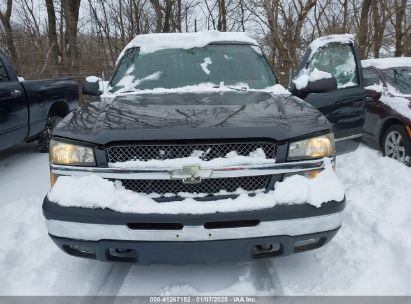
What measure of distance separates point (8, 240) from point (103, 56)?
39.6 feet

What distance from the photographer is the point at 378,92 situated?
6535mm

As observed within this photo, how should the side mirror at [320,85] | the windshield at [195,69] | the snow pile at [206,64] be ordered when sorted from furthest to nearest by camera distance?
the snow pile at [206,64], the windshield at [195,69], the side mirror at [320,85]

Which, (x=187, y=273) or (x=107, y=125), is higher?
(x=107, y=125)

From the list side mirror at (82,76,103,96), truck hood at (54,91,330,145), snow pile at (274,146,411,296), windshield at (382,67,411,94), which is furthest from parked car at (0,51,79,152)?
windshield at (382,67,411,94)

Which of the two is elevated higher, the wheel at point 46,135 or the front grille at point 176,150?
the front grille at point 176,150

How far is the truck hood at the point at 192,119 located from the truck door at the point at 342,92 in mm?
1578

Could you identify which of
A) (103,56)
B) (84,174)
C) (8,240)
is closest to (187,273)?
(84,174)

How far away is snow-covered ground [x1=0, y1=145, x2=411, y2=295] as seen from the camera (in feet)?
9.37

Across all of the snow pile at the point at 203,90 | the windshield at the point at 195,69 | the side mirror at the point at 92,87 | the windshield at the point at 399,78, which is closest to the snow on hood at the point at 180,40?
the windshield at the point at 195,69

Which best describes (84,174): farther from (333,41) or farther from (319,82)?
(333,41)

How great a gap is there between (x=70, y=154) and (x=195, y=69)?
1.79 meters

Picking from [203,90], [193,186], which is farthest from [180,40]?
[193,186]

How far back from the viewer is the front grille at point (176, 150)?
2.62m

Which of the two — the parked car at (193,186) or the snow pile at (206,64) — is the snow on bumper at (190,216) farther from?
the snow pile at (206,64)
